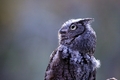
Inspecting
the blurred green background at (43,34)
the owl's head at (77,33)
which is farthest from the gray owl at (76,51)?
the blurred green background at (43,34)

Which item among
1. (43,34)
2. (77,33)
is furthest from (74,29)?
(43,34)

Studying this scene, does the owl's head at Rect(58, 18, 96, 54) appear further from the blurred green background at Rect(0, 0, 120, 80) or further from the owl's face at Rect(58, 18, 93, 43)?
the blurred green background at Rect(0, 0, 120, 80)

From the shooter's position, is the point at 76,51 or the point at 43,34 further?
the point at 43,34

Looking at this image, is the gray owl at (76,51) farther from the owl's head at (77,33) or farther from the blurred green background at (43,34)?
the blurred green background at (43,34)

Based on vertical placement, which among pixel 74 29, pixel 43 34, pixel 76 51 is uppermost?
pixel 43 34

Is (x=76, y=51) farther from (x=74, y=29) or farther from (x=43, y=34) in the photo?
(x=43, y=34)

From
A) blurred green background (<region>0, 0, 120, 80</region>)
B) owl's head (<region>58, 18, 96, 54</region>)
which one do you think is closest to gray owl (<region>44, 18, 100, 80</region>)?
owl's head (<region>58, 18, 96, 54</region>)

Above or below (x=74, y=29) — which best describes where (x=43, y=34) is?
above
